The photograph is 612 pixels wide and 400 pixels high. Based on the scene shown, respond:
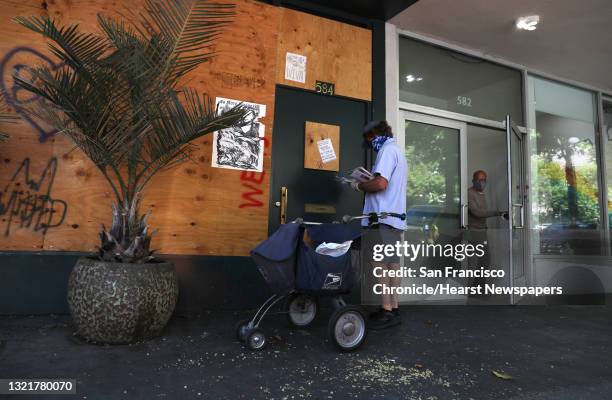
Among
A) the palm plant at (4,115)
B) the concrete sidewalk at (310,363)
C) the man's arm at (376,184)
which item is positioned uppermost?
the palm plant at (4,115)

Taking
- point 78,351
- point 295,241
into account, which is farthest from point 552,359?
point 78,351

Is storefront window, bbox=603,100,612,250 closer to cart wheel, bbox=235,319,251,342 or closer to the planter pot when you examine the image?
cart wheel, bbox=235,319,251,342

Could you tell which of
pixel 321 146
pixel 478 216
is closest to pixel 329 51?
pixel 321 146

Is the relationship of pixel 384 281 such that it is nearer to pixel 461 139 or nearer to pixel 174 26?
pixel 174 26

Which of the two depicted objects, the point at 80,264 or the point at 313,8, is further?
the point at 313,8

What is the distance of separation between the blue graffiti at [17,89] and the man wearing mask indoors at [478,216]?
205 inches

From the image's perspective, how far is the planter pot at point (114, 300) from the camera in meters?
2.77

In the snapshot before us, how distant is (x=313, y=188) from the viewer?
4.68m

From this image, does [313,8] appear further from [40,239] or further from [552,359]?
[552,359]

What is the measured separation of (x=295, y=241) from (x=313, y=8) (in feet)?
10.9

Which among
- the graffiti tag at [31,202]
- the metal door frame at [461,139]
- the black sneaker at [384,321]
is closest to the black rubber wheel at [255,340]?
the black sneaker at [384,321]

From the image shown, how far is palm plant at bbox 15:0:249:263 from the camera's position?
111 inches

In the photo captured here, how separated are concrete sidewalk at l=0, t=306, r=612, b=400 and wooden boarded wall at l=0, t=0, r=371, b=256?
832 millimetres

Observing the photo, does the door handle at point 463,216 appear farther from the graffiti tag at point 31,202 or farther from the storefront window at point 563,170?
the graffiti tag at point 31,202
